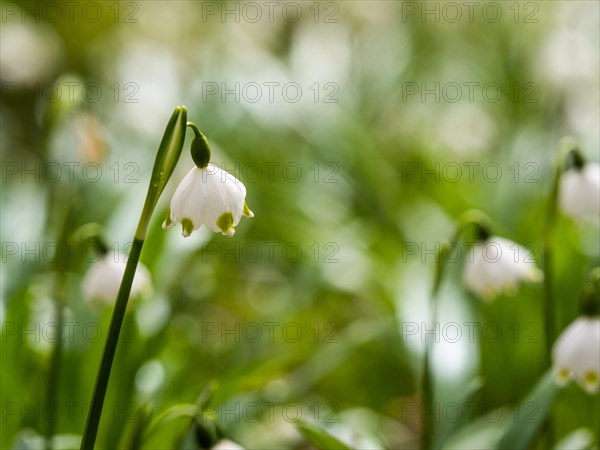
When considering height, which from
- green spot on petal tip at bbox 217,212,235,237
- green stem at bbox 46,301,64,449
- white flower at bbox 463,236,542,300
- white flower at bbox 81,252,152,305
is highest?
green spot on petal tip at bbox 217,212,235,237

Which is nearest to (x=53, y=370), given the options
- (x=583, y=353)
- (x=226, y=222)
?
(x=226, y=222)

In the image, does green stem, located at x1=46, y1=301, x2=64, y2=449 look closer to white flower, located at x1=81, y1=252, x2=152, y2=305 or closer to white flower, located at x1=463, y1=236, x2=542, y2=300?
white flower, located at x1=81, y1=252, x2=152, y2=305

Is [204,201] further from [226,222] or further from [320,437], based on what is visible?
[320,437]

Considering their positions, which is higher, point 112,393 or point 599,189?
point 599,189

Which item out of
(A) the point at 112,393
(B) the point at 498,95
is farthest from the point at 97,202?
(B) the point at 498,95

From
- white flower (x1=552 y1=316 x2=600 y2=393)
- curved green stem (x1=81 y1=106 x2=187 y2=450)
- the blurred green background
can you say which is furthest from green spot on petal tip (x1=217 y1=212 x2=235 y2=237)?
white flower (x1=552 y1=316 x2=600 y2=393)

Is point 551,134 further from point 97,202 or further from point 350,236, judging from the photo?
point 97,202
